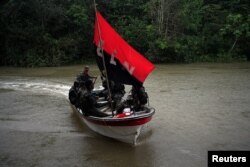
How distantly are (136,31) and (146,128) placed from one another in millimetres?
21315

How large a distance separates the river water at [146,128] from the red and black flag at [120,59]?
6.31 feet

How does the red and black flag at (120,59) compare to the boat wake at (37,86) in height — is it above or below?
above

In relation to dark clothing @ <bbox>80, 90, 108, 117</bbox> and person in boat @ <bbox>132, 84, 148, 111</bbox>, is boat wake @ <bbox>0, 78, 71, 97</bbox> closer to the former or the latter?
dark clothing @ <bbox>80, 90, 108, 117</bbox>

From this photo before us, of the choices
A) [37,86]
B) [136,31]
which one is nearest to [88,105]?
[37,86]

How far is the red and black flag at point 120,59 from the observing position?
9.12 meters

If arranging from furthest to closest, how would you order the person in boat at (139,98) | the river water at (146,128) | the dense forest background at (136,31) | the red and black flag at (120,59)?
1. the dense forest background at (136,31)
2. the person in boat at (139,98)
3. the red and black flag at (120,59)
4. the river water at (146,128)

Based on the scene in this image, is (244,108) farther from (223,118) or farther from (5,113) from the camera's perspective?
(5,113)

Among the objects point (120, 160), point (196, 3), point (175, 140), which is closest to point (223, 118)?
point (175, 140)

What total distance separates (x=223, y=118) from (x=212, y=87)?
249 inches

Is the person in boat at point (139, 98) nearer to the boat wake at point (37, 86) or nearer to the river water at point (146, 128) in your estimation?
the river water at point (146, 128)

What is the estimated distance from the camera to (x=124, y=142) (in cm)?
950

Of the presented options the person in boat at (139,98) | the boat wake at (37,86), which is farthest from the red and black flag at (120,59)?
the boat wake at (37,86)

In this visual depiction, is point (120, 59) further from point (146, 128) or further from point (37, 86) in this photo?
point (37, 86)

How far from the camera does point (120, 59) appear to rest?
9336mm
